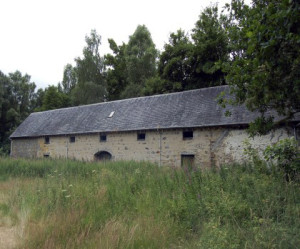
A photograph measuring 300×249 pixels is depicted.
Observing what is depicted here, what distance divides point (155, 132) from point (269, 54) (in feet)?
38.4

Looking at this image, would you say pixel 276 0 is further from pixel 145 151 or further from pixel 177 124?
pixel 145 151

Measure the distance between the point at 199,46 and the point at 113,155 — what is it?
1128 centimetres

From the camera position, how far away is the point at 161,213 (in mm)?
4758

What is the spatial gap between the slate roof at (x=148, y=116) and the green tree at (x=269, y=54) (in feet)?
17.2

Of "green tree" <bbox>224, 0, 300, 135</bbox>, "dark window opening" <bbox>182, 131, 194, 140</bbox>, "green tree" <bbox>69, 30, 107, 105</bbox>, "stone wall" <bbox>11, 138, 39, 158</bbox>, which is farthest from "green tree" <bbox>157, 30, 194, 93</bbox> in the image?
"green tree" <bbox>224, 0, 300, 135</bbox>

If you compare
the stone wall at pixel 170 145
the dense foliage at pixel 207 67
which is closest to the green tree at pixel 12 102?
the dense foliage at pixel 207 67

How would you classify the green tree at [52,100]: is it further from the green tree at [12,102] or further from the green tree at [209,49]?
the green tree at [209,49]

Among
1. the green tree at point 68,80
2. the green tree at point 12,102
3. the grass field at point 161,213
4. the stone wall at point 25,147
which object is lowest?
the grass field at point 161,213

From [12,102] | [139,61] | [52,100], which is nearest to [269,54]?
[139,61]

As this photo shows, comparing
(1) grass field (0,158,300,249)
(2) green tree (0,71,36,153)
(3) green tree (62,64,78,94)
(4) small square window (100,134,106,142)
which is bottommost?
(1) grass field (0,158,300,249)

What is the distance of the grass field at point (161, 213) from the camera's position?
3.67 meters

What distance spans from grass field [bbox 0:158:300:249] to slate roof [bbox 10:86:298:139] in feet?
25.4

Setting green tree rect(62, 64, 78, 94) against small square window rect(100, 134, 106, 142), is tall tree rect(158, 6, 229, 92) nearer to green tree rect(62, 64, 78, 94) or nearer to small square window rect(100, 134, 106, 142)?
small square window rect(100, 134, 106, 142)

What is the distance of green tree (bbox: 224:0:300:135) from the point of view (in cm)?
408
